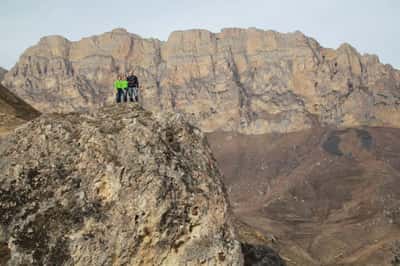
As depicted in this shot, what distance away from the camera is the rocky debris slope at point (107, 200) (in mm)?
12898

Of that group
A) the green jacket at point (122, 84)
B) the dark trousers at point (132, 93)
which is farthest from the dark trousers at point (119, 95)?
the dark trousers at point (132, 93)

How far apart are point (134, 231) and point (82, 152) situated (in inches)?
108

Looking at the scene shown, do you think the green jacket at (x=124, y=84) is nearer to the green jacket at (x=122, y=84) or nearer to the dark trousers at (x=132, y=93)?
the green jacket at (x=122, y=84)

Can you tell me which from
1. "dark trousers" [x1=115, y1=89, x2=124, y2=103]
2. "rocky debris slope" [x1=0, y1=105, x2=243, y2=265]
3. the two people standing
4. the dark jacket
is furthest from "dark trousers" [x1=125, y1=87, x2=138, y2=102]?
"rocky debris slope" [x1=0, y1=105, x2=243, y2=265]

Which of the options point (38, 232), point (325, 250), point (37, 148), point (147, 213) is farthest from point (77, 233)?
point (325, 250)

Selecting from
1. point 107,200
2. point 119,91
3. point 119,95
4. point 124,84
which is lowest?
point 107,200

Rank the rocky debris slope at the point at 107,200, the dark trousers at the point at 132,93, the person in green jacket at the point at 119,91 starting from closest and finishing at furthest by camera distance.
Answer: the rocky debris slope at the point at 107,200 < the dark trousers at the point at 132,93 < the person in green jacket at the point at 119,91

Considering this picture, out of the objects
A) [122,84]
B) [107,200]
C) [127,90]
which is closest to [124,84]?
[122,84]

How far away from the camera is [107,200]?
529 inches

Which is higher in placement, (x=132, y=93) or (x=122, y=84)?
(x=122, y=84)

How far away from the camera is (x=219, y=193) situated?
14734 mm

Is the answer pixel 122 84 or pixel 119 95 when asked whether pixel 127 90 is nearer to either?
pixel 122 84

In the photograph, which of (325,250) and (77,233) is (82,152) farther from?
(325,250)

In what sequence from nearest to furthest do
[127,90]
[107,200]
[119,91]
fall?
1. [107,200]
2. [127,90]
3. [119,91]
